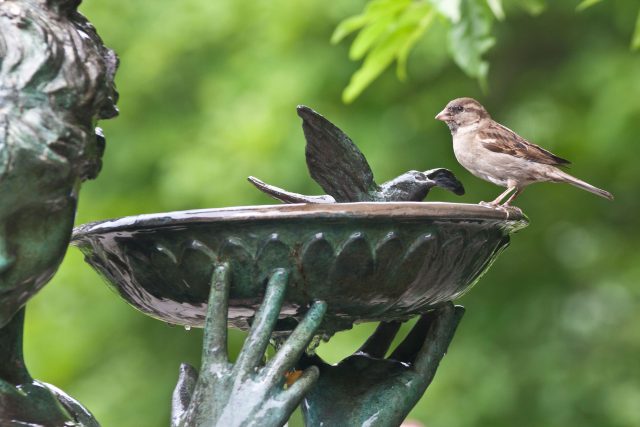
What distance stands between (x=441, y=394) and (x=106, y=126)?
9.31 ft

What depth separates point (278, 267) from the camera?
222 centimetres

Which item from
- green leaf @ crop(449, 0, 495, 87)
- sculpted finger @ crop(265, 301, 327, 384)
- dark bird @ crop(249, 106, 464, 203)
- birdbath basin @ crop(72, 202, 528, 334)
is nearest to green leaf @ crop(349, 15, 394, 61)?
green leaf @ crop(449, 0, 495, 87)

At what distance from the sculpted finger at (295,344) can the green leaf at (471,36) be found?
70.3 inches

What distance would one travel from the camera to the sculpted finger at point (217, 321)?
2186 millimetres

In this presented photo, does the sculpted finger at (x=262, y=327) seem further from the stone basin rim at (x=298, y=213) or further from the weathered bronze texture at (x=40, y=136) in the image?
the weathered bronze texture at (x=40, y=136)

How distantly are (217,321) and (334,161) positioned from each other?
1.56 feet

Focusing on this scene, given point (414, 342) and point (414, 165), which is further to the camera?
point (414, 165)

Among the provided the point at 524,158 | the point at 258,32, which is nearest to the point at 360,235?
the point at 524,158

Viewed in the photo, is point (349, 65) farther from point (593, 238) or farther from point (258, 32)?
point (593, 238)

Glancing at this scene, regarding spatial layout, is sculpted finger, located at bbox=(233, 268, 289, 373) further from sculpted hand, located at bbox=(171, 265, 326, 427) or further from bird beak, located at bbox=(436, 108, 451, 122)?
bird beak, located at bbox=(436, 108, 451, 122)

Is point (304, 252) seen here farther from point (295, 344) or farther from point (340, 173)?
point (340, 173)

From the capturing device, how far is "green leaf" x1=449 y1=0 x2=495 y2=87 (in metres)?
3.86

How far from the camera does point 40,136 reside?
79.2 inches

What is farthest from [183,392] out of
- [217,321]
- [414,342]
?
[414,342]
